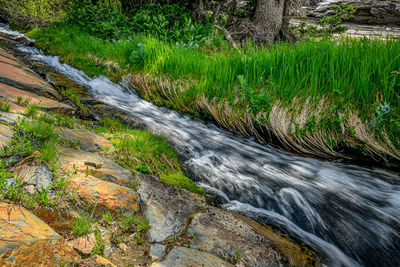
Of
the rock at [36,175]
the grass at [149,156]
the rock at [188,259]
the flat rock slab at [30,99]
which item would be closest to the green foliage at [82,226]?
the rock at [36,175]

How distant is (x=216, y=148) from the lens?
3.70m

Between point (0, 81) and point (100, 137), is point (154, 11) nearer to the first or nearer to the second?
point (0, 81)

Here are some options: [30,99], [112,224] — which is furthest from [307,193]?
[30,99]

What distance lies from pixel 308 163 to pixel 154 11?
8.59 metres

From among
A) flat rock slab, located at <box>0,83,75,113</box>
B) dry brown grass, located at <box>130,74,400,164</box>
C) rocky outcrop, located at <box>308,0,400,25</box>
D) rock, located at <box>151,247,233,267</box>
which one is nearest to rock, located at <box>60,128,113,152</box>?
flat rock slab, located at <box>0,83,75,113</box>

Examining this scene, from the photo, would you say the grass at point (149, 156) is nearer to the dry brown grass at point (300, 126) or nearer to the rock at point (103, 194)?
the rock at point (103, 194)

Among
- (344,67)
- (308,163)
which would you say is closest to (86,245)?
(308,163)

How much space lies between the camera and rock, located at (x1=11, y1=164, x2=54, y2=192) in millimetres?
1886

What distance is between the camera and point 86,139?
9.82ft

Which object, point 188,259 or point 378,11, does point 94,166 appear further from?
point 378,11

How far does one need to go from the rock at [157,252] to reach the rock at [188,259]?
0.06m

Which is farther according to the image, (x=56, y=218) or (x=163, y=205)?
(x=163, y=205)

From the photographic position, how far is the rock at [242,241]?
1754mm

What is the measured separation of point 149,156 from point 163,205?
0.96m
